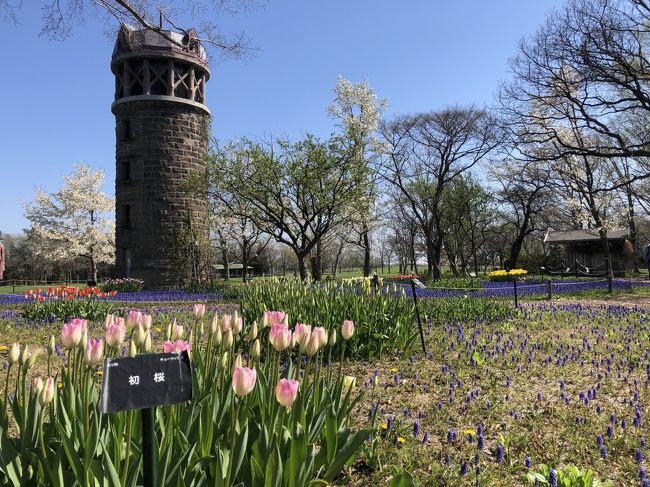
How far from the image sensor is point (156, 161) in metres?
20.1

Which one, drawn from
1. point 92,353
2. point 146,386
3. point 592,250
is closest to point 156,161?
point 92,353

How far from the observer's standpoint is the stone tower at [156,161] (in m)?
20.1

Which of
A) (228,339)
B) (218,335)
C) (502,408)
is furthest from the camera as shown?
(502,408)

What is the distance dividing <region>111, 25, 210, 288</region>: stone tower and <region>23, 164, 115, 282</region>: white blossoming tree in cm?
1989

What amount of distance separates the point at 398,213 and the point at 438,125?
17805 mm

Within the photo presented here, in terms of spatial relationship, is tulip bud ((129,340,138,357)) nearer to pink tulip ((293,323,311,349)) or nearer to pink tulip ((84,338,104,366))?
pink tulip ((84,338,104,366))

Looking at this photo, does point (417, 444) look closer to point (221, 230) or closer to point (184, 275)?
point (184, 275)

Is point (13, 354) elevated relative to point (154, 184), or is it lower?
lower

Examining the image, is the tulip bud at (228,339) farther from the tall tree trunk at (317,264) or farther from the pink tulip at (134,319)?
the tall tree trunk at (317,264)

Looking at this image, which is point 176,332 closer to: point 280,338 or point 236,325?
point 236,325

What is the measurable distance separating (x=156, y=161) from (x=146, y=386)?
67.0ft

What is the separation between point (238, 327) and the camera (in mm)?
2496

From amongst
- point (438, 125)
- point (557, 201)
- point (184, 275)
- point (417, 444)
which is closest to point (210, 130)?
point (184, 275)

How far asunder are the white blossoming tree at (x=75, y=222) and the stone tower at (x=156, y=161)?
19894 millimetres
